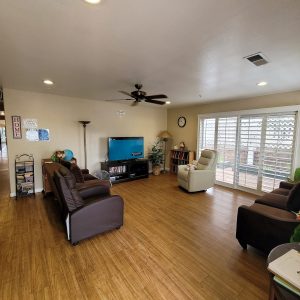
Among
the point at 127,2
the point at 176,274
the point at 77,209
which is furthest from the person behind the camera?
the point at 77,209

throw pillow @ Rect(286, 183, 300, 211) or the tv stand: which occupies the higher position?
throw pillow @ Rect(286, 183, 300, 211)

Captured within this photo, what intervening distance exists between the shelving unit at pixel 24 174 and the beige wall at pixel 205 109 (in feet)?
14.8

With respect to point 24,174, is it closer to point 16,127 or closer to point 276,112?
point 16,127

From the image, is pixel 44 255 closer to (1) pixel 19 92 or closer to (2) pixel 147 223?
(2) pixel 147 223

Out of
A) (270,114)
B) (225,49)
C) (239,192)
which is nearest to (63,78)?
(225,49)

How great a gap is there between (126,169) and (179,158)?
193 cm

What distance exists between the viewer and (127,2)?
1273 millimetres

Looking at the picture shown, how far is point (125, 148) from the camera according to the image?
5.33 metres

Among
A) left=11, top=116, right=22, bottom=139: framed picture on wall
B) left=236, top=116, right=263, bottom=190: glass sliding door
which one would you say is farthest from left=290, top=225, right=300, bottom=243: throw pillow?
left=11, top=116, right=22, bottom=139: framed picture on wall

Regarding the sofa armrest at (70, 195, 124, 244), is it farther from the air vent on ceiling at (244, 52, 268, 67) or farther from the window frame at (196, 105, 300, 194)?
the window frame at (196, 105, 300, 194)

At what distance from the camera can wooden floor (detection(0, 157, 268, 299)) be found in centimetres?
165

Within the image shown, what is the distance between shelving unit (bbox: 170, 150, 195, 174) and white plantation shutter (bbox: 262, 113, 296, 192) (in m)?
2.09

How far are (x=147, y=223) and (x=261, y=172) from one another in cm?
309

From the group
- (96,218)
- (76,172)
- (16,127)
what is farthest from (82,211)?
(16,127)
